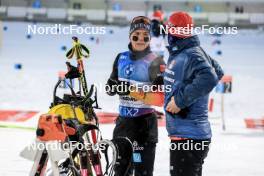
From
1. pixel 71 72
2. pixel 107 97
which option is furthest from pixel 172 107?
pixel 107 97

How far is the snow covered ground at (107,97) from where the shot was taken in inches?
268

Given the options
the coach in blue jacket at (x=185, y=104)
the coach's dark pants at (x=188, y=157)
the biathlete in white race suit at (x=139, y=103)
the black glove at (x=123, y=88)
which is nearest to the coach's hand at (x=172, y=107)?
the coach in blue jacket at (x=185, y=104)

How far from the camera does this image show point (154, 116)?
497cm

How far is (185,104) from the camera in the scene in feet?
12.3

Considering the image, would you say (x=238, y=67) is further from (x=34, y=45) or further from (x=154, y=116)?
(x=154, y=116)

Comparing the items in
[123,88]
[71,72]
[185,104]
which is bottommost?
[185,104]

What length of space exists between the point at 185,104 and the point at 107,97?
7.87 metres

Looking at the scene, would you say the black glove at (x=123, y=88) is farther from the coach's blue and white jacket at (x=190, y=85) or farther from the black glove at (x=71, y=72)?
the coach's blue and white jacket at (x=190, y=85)

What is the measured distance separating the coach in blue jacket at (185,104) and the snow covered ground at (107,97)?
232 cm

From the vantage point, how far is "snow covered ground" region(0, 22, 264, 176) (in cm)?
682

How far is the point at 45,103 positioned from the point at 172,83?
24.2ft

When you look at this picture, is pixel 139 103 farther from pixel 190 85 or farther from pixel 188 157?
pixel 190 85

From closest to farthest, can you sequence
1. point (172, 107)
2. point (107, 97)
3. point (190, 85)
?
point (190, 85) → point (172, 107) → point (107, 97)

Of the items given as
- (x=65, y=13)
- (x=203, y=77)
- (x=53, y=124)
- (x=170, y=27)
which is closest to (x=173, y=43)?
(x=170, y=27)
